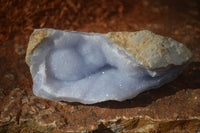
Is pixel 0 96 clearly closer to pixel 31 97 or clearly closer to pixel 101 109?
pixel 31 97

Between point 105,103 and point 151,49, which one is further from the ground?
point 151,49

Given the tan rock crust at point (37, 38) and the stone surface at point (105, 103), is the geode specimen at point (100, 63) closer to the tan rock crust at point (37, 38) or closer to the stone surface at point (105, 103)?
the tan rock crust at point (37, 38)

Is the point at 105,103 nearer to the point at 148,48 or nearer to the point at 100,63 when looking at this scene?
the point at 100,63

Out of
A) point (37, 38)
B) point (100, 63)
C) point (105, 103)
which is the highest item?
point (37, 38)

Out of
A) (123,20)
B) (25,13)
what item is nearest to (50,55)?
(25,13)

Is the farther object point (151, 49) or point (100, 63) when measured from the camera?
point (100, 63)

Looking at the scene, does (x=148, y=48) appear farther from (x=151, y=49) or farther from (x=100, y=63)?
(x=100, y=63)

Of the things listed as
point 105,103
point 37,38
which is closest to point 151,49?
point 105,103
